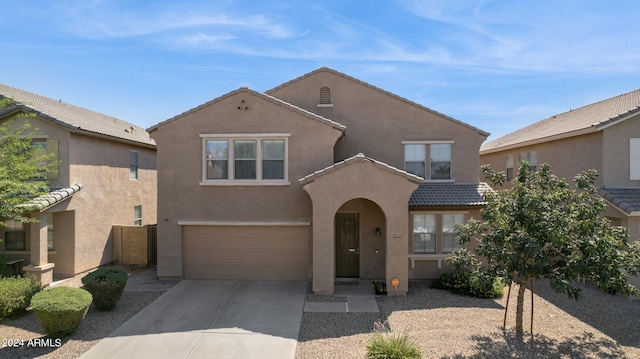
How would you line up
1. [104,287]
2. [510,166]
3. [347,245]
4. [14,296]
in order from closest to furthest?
[14,296], [104,287], [347,245], [510,166]

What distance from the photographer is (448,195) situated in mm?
14109

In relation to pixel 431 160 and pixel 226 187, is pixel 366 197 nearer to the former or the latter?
pixel 431 160

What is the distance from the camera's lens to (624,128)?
13.7m

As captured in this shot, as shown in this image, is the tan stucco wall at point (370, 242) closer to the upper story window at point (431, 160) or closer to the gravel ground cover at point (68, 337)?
the upper story window at point (431, 160)

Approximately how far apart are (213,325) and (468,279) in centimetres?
837

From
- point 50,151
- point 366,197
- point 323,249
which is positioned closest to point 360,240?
point 323,249

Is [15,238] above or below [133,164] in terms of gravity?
below

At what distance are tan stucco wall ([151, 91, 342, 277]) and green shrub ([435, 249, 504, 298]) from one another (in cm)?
571

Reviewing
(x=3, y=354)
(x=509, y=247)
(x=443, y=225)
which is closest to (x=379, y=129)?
(x=443, y=225)

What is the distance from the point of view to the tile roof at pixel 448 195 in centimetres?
1355

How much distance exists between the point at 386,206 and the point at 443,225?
3.23 m

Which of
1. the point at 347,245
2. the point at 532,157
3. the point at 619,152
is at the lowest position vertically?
the point at 347,245

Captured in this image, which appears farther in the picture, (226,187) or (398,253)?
(226,187)

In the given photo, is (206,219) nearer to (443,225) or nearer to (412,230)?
(412,230)
